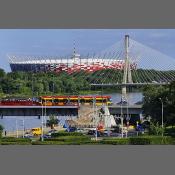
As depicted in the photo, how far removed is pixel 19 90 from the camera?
28156mm

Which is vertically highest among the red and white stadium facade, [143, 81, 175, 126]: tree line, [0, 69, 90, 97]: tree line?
the red and white stadium facade

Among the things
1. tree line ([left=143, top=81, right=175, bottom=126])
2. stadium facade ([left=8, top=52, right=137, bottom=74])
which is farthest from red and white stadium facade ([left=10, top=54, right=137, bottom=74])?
tree line ([left=143, top=81, right=175, bottom=126])

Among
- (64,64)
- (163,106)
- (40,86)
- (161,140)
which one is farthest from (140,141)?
(64,64)

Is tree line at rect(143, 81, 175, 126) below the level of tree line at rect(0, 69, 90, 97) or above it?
below

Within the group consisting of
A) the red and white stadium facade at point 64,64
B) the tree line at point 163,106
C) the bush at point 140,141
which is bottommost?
the bush at point 140,141

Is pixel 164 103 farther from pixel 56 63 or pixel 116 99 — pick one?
Answer: pixel 56 63

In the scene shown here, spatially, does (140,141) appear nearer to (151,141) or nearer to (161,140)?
(151,141)

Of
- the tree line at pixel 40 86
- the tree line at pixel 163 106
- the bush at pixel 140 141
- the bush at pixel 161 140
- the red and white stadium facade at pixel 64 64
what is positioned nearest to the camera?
the bush at pixel 140 141

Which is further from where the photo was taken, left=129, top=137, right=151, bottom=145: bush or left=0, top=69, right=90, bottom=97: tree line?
left=0, top=69, right=90, bottom=97: tree line

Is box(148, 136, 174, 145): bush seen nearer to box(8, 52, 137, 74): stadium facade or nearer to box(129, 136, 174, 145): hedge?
box(129, 136, 174, 145): hedge

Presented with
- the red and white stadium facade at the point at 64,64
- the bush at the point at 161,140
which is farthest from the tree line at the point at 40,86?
the bush at the point at 161,140

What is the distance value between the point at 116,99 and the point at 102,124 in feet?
28.4

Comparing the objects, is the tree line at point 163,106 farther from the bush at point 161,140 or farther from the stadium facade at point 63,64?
the stadium facade at point 63,64

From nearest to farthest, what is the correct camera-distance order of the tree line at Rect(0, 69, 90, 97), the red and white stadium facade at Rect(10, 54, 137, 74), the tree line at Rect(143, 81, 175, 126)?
the tree line at Rect(143, 81, 175, 126), the tree line at Rect(0, 69, 90, 97), the red and white stadium facade at Rect(10, 54, 137, 74)
